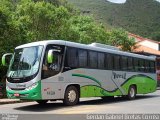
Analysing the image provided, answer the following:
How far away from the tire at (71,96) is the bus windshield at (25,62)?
222 cm

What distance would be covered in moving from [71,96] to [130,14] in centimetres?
10384

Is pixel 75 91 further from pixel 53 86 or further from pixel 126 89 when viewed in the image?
pixel 126 89

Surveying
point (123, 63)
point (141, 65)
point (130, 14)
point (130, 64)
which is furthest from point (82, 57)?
point (130, 14)

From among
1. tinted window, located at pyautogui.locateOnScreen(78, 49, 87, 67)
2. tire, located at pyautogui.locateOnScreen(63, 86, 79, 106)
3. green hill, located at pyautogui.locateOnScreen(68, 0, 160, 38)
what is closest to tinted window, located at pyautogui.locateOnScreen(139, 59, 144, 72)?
tinted window, located at pyautogui.locateOnScreen(78, 49, 87, 67)

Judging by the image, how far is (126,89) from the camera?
23.0 m

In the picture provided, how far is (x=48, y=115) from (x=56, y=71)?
3.27 meters

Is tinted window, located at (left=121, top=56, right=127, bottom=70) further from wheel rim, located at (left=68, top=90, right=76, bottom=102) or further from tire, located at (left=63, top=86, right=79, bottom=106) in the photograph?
wheel rim, located at (left=68, top=90, right=76, bottom=102)

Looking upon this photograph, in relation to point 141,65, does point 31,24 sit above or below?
above

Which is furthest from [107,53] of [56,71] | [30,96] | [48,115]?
[48,115]

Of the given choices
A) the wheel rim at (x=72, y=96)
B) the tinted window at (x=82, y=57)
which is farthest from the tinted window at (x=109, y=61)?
the wheel rim at (x=72, y=96)

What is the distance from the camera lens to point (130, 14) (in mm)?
119000

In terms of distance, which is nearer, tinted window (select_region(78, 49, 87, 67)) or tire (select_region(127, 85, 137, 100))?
tinted window (select_region(78, 49, 87, 67))

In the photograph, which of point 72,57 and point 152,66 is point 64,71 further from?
point 152,66

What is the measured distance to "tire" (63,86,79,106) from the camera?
A: 17.5 meters
